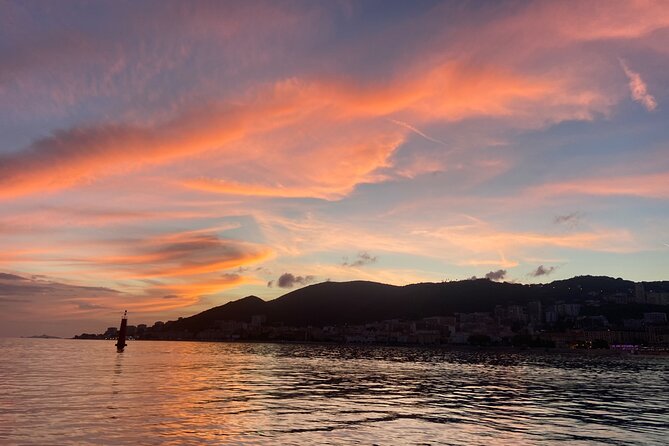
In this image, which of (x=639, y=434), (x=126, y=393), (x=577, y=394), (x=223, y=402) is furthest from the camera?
(x=577, y=394)

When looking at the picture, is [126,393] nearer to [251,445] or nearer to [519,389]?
[251,445]

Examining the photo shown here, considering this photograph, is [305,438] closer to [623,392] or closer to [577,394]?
[577,394]

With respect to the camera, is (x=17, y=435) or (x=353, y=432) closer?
(x=17, y=435)

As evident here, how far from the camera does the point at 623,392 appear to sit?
234 ft

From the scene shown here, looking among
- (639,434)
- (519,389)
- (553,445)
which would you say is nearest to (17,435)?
(553,445)

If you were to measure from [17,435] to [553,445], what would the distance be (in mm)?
30984

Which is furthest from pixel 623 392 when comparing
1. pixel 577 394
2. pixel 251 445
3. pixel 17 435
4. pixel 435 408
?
pixel 17 435

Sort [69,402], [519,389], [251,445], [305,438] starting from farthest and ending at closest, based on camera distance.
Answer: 1. [519,389]
2. [69,402]
3. [305,438]
4. [251,445]

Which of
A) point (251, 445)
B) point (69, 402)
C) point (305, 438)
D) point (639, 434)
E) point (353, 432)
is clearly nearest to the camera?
point (251, 445)

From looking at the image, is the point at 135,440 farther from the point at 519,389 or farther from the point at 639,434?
the point at 519,389

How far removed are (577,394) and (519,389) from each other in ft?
24.2

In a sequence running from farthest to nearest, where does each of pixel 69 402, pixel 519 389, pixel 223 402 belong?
pixel 519 389, pixel 223 402, pixel 69 402

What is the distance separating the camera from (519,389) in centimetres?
7025

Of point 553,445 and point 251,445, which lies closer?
point 251,445
